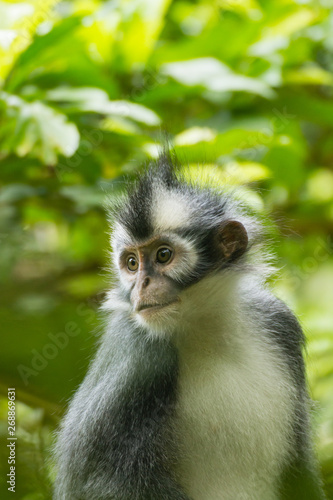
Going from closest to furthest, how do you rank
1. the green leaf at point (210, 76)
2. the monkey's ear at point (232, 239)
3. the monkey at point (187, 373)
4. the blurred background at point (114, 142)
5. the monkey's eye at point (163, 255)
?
the monkey at point (187, 373), the monkey's eye at point (163, 255), the monkey's ear at point (232, 239), the blurred background at point (114, 142), the green leaf at point (210, 76)

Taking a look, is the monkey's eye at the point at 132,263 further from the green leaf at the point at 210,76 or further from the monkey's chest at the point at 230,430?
the green leaf at the point at 210,76

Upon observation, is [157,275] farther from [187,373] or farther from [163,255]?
[187,373]

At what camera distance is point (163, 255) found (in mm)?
2678

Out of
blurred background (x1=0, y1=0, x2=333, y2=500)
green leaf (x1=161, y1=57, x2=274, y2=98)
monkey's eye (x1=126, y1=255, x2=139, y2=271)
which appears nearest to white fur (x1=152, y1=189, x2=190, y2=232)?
monkey's eye (x1=126, y1=255, x2=139, y2=271)

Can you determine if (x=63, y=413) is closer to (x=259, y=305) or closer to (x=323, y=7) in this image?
(x=259, y=305)

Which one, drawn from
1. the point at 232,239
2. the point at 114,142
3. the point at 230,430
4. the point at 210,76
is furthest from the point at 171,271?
the point at 210,76

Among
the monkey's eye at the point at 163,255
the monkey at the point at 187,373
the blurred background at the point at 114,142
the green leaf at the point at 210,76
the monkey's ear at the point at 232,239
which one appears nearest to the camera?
the monkey at the point at 187,373

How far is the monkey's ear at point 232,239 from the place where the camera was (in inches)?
111

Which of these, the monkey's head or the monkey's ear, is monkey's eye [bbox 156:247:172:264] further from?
the monkey's ear

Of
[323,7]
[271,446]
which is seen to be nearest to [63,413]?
[271,446]

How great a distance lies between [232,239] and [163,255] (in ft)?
1.23

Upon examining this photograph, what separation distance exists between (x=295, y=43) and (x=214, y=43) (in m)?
0.71

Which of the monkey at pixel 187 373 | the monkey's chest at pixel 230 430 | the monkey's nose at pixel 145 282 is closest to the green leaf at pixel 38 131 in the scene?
the monkey at pixel 187 373

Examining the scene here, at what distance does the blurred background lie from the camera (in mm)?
3549
